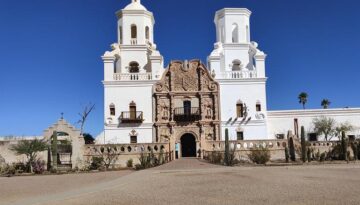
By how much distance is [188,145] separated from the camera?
38.0 metres

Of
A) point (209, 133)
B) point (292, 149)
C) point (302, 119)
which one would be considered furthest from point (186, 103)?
point (292, 149)

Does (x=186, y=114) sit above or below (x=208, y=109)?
below

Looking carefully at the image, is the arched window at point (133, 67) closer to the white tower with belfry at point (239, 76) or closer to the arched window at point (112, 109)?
the arched window at point (112, 109)

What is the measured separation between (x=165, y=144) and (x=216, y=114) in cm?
787

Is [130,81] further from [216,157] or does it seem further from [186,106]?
[216,157]

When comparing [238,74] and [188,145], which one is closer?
[188,145]

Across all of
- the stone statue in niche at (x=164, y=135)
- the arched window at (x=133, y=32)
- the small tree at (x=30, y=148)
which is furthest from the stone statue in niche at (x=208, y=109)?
the small tree at (x=30, y=148)

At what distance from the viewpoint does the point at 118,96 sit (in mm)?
37094

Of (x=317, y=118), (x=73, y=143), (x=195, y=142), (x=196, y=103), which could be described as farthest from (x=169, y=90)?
(x=317, y=118)

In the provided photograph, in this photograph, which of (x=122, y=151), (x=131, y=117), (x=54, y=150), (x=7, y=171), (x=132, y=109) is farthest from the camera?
(x=132, y=109)

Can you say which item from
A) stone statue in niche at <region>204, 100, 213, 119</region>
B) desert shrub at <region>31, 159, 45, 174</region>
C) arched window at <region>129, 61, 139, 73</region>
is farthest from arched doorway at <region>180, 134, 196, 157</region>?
desert shrub at <region>31, 159, 45, 174</region>

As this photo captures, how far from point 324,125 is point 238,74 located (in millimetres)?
9585

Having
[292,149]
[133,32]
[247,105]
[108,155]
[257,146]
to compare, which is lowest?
[108,155]

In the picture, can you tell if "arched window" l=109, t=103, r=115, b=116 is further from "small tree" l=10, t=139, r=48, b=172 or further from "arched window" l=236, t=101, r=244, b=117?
"arched window" l=236, t=101, r=244, b=117
